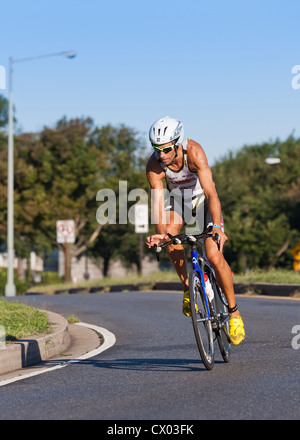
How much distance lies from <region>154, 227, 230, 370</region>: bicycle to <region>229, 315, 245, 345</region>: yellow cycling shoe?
76 mm

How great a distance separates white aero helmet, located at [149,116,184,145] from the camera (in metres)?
6.80

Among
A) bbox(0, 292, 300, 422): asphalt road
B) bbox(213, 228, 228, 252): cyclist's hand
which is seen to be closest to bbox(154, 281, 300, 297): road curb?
bbox(0, 292, 300, 422): asphalt road

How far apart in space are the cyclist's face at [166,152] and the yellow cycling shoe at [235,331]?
168cm

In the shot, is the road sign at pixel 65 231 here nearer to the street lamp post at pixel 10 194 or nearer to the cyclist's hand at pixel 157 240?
the street lamp post at pixel 10 194

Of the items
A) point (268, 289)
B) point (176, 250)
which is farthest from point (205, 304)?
point (268, 289)

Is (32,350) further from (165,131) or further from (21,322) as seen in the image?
(165,131)

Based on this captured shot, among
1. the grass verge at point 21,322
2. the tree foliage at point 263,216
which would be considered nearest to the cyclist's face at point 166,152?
the grass verge at point 21,322

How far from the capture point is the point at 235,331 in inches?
287

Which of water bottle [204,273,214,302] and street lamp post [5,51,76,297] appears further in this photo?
street lamp post [5,51,76,297]

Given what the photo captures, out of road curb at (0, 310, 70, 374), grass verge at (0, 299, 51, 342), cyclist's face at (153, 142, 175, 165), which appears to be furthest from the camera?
grass verge at (0, 299, 51, 342)

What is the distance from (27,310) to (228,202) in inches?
1643

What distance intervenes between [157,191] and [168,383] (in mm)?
1875

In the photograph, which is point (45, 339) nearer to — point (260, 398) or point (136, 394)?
point (136, 394)

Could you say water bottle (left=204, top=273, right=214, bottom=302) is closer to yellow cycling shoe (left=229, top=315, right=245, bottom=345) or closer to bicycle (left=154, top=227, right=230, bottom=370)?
bicycle (left=154, top=227, right=230, bottom=370)
